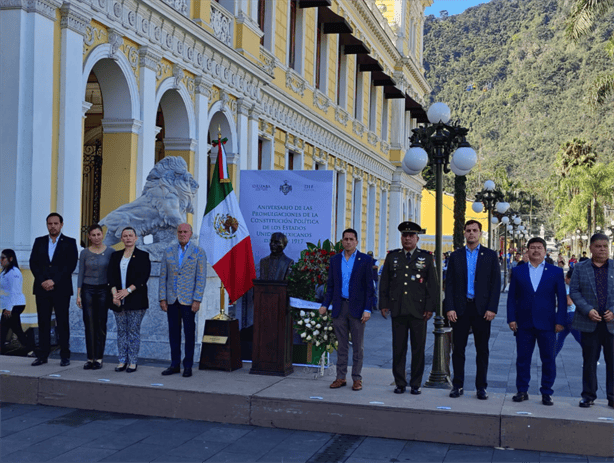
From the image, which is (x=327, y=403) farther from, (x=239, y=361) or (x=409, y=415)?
(x=239, y=361)

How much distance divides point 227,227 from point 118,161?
218 inches

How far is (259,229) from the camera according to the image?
33.9 feet

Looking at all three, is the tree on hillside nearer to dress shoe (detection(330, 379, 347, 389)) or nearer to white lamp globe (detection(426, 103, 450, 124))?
white lamp globe (detection(426, 103, 450, 124))

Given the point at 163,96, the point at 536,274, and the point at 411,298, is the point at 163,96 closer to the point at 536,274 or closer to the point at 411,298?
the point at 411,298

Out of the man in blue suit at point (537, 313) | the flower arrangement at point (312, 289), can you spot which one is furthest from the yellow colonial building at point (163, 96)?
the man in blue suit at point (537, 313)

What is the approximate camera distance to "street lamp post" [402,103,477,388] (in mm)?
9734

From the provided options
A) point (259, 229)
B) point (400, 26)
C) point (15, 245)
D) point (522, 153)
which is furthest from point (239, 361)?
point (522, 153)

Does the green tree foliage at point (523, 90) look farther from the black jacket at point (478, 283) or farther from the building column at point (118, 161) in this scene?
the black jacket at point (478, 283)

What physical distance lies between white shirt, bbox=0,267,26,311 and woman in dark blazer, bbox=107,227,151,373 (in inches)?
83.0

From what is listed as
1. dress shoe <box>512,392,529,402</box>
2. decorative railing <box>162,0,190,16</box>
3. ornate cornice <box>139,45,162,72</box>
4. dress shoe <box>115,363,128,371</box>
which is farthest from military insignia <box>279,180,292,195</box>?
decorative railing <box>162,0,190,16</box>

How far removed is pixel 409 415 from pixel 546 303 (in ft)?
6.39

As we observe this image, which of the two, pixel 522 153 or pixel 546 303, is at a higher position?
pixel 522 153

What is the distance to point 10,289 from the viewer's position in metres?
10.7

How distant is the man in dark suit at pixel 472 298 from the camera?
8.18m
